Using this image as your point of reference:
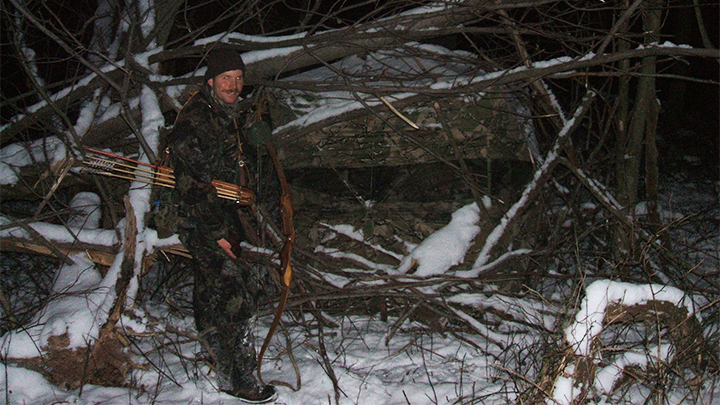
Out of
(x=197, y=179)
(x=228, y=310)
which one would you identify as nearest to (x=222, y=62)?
(x=197, y=179)

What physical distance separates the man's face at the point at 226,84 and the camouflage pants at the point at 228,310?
915 mm

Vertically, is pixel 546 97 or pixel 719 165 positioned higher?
→ pixel 719 165

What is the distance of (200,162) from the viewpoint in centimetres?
354

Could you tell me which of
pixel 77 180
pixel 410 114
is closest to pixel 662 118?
pixel 410 114

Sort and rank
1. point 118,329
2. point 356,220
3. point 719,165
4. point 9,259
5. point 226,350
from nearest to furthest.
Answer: point 226,350 → point 118,329 → point 356,220 → point 9,259 → point 719,165

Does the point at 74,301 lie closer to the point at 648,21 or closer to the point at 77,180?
the point at 77,180

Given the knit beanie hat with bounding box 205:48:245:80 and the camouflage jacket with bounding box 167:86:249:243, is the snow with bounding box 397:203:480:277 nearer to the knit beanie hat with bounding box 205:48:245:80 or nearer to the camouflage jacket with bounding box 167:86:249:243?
the camouflage jacket with bounding box 167:86:249:243

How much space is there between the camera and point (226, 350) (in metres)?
3.64

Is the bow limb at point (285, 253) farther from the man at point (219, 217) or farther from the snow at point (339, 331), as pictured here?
the snow at point (339, 331)

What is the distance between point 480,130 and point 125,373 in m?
3.49

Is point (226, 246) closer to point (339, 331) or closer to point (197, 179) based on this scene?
point (197, 179)

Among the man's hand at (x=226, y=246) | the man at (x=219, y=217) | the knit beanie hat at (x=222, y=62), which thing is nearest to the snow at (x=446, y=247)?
the man at (x=219, y=217)

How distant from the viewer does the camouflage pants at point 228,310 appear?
364 centimetres

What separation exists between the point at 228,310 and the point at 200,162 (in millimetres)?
949
